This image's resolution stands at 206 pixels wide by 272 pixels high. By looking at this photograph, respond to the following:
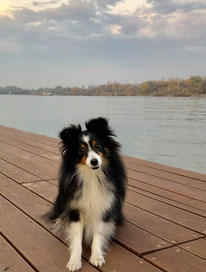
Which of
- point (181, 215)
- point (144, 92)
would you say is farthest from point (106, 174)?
point (144, 92)

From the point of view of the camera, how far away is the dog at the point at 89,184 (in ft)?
6.55

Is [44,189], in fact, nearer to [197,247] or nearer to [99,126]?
[99,126]

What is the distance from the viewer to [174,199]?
301 cm

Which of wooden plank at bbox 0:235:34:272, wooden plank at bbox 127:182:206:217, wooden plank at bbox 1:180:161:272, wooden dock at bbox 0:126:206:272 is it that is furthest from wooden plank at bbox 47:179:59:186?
wooden plank at bbox 0:235:34:272

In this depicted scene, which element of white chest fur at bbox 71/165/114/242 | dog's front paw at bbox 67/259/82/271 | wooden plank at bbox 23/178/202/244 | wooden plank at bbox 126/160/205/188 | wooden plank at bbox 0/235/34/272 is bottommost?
wooden plank at bbox 126/160/205/188

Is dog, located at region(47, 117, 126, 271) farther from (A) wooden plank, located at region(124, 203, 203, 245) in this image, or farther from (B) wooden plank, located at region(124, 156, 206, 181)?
(B) wooden plank, located at region(124, 156, 206, 181)

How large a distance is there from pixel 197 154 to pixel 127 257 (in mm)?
5951

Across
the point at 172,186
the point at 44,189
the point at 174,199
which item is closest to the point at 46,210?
the point at 44,189

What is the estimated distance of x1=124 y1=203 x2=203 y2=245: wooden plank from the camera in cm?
222

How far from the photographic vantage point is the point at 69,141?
203 cm

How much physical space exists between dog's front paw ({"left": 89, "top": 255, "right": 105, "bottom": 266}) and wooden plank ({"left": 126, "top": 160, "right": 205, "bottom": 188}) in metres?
1.91

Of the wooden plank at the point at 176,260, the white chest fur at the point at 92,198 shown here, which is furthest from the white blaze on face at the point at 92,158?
the wooden plank at the point at 176,260

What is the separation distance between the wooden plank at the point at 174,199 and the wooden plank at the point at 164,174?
465 millimetres

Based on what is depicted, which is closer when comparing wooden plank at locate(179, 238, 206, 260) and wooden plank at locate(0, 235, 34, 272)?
wooden plank at locate(0, 235, 34, 272)
